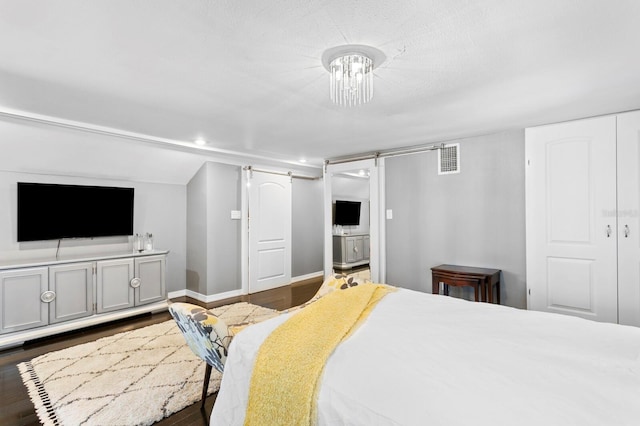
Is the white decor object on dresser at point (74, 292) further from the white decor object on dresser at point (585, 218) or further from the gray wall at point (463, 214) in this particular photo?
the white decor object on dresser at point (585, 218)

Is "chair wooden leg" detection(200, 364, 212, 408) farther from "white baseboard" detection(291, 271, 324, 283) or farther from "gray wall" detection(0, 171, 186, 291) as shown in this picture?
"white baseboard" detection(291, 271, 324, 283)

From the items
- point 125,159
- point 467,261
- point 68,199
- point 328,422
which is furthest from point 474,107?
point 68,199

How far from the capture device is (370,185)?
4.79m

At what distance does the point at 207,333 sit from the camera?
181cm

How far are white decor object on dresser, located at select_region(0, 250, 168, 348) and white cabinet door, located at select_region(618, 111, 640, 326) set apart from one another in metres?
5.16

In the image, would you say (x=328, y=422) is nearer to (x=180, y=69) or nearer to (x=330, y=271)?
(x=180, y=69)

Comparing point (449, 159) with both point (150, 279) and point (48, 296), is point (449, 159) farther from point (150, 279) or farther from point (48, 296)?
point (48, 296)

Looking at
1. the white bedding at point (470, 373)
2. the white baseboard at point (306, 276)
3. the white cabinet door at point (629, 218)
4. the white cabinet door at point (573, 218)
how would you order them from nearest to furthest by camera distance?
the white bedding at point (470, 373), the white cabinet door at point (629, 218), the white cabinet door at point (573, 218), the white baseboard at point (306, 276)

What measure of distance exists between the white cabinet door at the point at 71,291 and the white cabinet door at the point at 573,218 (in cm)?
496

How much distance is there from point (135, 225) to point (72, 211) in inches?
31.5

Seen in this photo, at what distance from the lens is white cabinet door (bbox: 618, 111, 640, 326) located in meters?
2.96

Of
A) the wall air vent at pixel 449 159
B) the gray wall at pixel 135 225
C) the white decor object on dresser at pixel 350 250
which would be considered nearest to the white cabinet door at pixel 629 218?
the wall air vent at pixel 449 159

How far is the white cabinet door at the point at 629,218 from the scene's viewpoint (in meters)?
2.96

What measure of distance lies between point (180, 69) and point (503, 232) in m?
3.61
